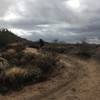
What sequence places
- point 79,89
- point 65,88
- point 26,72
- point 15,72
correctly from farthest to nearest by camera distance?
point 26,72
point 15,72
point 65,88
point 79,89

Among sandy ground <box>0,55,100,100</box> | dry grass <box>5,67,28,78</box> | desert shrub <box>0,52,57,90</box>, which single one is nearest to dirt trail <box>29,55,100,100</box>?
sandy ground <box>0,55,100,100</box>

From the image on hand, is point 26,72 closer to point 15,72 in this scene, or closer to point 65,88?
point 15,72

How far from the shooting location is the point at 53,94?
60.5 feet

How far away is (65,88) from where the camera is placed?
19656 mm

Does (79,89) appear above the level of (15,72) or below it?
below

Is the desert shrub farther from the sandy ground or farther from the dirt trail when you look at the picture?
the dirt trail

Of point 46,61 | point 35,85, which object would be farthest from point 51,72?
point 35,85

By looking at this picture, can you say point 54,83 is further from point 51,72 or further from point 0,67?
point 0,67

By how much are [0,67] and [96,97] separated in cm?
980

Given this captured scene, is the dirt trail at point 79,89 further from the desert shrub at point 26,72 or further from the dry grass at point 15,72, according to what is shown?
the dry grass at point 15,72

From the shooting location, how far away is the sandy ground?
59.1ft

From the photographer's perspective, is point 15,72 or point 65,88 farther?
point 15,72

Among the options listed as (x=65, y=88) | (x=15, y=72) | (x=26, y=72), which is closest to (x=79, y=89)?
(x=65, y=88)

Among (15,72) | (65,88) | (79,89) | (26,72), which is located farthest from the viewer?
(26,72)
